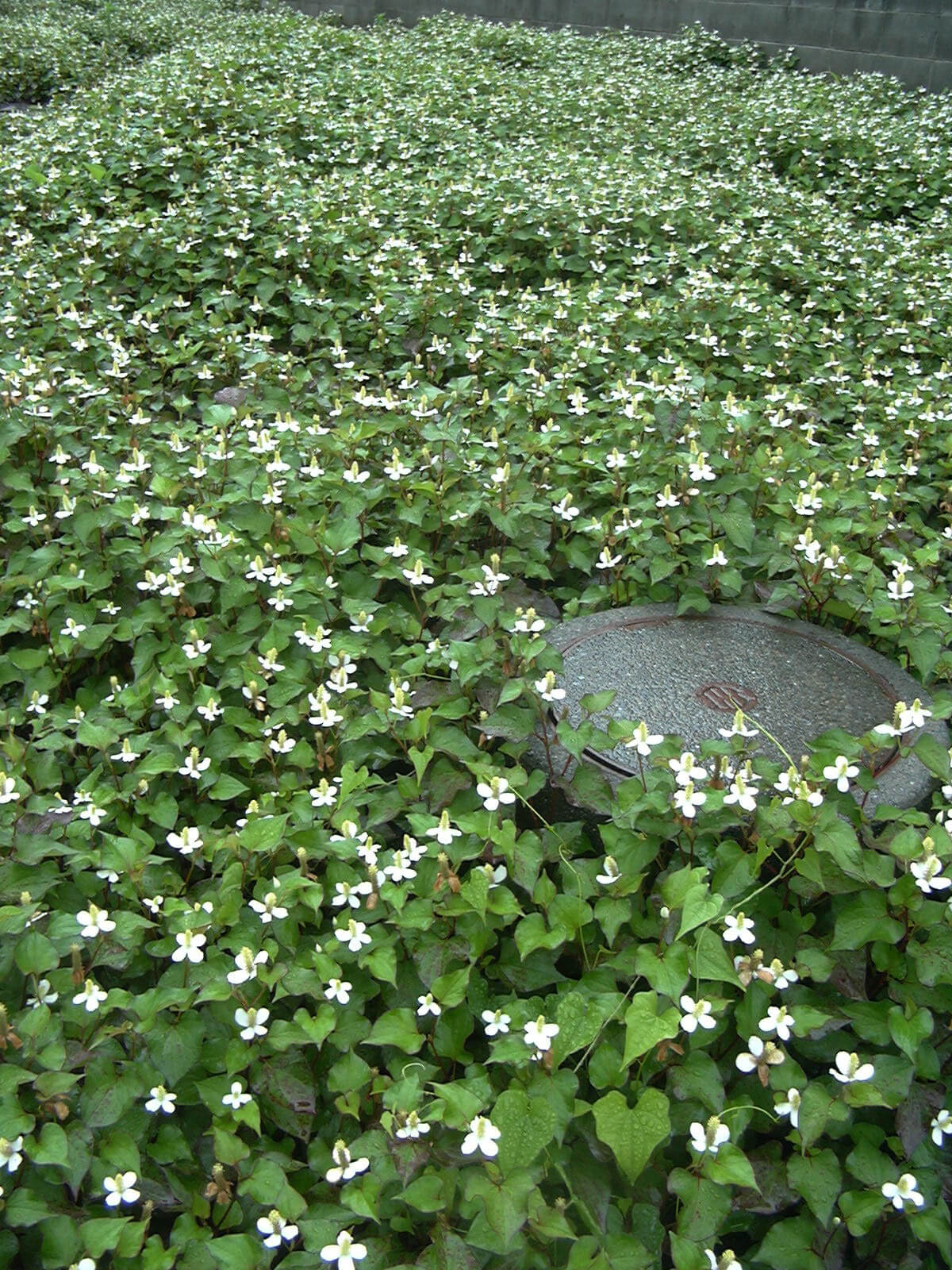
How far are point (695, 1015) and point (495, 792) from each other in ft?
1.86

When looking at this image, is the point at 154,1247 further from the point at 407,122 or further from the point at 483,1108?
the point at 407,122

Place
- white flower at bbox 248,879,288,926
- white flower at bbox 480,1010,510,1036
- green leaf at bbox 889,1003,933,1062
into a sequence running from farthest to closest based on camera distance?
white flower at bbox 248,879,288,926 < white flower at bbox 480,1010,510,1036 < green leaf at bbox 889,1003,933,1062

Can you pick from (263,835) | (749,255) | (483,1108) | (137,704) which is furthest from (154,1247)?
(749,255)

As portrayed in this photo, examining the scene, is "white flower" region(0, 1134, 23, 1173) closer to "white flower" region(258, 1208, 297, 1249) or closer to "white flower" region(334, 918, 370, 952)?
"white flower" region(258, 1208, 297, 1249)

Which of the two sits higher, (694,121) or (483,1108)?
(694,121)

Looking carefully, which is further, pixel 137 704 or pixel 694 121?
pixel 694 121

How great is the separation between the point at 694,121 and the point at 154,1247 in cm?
825

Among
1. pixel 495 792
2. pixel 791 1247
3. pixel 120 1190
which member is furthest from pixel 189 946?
pixel 791 1247

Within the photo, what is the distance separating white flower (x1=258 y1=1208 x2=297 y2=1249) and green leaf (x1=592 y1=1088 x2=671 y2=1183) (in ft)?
1.61

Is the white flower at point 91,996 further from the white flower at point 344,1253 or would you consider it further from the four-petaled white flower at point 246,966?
the white flower at point 344,1253

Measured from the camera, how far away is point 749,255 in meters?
5.43

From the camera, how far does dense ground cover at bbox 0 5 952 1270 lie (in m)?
1.71

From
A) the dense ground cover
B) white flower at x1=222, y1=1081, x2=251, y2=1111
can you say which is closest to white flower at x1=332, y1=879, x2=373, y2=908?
the dense ground cover

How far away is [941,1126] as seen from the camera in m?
1.75
